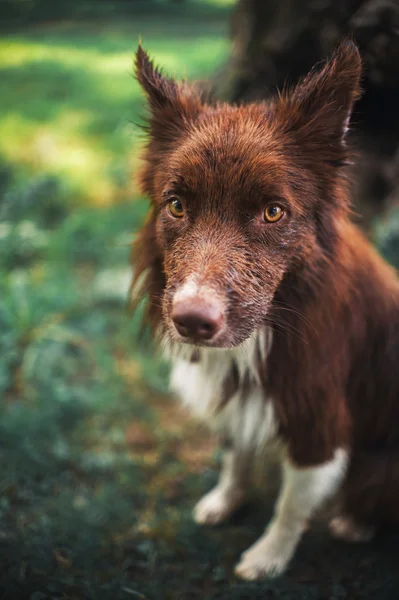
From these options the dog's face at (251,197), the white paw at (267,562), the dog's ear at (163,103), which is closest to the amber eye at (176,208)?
the dog's face at (251,197)

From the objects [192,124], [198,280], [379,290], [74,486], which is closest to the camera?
[198,280]

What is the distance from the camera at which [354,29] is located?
2781 millimetres

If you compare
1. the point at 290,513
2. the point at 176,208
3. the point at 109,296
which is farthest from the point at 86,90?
the point at 290,513

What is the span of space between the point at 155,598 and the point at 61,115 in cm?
393

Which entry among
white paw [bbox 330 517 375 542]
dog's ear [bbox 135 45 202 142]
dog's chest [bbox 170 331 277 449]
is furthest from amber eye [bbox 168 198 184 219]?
white paw [bbox 330 517 375 542]

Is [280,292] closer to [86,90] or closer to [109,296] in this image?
[109,296]

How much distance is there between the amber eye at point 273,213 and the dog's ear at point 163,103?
0.54 meters

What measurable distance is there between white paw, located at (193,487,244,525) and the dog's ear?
210 centimetres

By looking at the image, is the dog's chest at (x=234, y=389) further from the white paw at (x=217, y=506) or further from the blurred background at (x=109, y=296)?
the blurred background at (x=109, y=296)

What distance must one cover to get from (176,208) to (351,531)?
6.80ft

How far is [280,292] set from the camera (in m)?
2.18

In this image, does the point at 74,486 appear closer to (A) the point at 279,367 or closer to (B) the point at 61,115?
(A) the point at 279,367

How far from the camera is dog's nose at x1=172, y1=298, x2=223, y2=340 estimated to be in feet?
5.73

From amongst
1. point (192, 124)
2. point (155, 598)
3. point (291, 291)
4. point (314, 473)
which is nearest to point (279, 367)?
point (291, 291)
